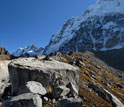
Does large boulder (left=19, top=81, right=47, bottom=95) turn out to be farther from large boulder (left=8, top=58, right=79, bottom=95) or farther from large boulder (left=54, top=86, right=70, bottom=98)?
large boulder (left=54, top=86, right=70, bottom=98)

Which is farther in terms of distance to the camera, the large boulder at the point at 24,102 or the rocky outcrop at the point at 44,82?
the rocky outcrop at the point at 44,82

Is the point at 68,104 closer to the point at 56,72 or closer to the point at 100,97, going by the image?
the point at 56,72

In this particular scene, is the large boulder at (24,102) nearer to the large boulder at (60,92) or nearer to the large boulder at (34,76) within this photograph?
the large boulder at (60,92)

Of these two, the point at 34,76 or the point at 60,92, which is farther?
the point at 34,76

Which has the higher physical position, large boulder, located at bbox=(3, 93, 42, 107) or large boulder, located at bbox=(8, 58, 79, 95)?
large boulder, located at bbox=(8, 58, 79, 95)

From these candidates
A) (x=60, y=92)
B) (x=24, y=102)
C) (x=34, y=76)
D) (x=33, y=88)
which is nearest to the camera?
(x=24, y=102)

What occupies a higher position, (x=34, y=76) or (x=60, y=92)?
(x=34, y=76)

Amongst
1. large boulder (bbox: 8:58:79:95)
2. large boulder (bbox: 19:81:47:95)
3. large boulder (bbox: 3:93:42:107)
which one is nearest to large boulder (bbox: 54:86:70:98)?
large boulder (bbox: 8:58:79:95)

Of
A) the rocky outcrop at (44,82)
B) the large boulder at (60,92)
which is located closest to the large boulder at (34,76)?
the rocky outcrop at (44,82)

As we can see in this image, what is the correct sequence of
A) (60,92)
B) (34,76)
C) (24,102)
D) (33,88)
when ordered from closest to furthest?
(24,102) < (33,88) < (60,92) < (34,76)

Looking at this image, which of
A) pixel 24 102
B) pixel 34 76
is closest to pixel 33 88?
pixel 34 76

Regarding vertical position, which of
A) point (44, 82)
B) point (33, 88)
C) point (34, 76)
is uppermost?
point (34, 76)

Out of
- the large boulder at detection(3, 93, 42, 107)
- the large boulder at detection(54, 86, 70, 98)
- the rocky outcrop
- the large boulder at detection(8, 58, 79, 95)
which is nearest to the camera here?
the large boulder at detection(3, 93, 42, 107)

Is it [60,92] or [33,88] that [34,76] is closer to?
[33,88]
